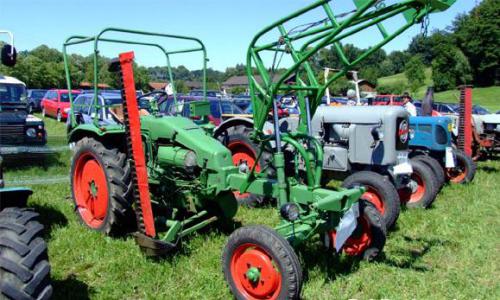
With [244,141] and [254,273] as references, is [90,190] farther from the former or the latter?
[254,273]

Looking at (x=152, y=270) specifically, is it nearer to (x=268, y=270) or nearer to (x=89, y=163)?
(x=268, y=270)

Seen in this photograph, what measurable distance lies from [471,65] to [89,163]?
58450 mm

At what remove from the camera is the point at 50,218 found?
554 cm

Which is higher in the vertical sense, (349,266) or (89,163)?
(89,163)

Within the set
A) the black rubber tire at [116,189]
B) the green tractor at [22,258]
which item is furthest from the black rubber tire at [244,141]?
the green tractor at [22,258]

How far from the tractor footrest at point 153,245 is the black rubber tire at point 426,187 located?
3.98 meters

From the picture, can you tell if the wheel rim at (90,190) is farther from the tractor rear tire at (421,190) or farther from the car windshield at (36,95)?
the car windshield at (36,95)

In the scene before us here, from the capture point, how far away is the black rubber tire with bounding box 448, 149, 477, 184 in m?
8.40

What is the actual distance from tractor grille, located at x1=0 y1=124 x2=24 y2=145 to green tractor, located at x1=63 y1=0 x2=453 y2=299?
378cm

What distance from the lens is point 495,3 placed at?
57.2 m

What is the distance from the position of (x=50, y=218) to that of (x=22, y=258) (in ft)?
10.6

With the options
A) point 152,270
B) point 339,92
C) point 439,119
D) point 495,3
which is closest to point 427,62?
point 495,3

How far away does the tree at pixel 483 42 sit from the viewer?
53.5 m

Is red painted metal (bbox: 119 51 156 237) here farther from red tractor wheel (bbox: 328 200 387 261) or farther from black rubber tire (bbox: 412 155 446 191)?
black rubber tire (bbox: 412 155 446 191)
